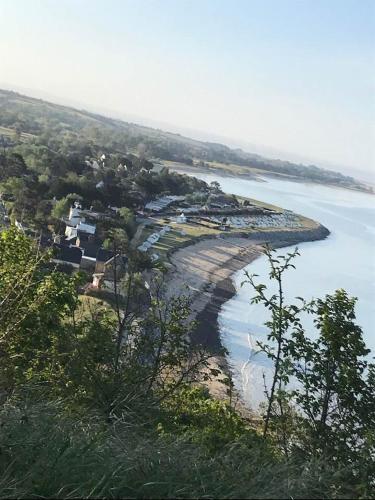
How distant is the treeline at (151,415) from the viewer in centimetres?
216

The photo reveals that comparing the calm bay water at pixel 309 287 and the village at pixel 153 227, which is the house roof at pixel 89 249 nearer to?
the village at pixel 153 227

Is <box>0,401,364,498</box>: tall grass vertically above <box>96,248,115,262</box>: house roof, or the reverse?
<box>0,401,364,498</box>: tall grass

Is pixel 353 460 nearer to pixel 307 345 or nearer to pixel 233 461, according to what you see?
pixel 307 345

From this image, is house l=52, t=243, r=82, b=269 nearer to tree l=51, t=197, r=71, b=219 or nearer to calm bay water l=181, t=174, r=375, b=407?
calm bay water l=181, t=174, r=375, b=407

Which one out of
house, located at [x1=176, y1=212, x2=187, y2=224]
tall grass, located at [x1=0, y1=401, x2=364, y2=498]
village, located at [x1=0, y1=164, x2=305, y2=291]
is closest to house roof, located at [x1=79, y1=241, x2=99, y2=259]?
village, located at [x1=0, y1=164, x2=305, y2=291]

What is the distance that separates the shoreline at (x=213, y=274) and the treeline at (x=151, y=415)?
5547mm

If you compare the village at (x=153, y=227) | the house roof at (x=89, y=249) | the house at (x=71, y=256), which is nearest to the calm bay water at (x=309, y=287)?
the village at (x=153, y=227)

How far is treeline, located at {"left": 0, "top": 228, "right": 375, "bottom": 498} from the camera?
7.09 feet

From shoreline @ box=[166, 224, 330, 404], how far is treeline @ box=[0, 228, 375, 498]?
18.2 feet

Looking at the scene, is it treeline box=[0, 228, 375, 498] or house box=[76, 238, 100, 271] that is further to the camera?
house box=[76, 238, 100, 271]

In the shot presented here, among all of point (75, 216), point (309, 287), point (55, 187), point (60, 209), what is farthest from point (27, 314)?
point (55, 187)

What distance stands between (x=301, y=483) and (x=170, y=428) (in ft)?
5.77

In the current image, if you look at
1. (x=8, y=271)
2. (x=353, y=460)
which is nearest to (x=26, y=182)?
(x=8, y=271)

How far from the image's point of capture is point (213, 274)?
1977cm
